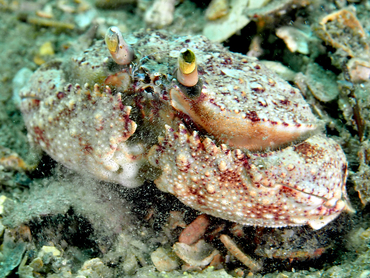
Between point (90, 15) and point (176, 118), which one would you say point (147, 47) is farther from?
point (90, 15)

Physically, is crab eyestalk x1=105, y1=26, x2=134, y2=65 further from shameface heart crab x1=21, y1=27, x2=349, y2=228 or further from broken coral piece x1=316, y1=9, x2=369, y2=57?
broken coral piece x1=316, y1=9, x2=369, y2=57

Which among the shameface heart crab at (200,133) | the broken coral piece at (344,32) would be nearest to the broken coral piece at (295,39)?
the broken coral piece at (344,32)

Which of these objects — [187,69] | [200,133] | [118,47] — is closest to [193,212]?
[200,133]

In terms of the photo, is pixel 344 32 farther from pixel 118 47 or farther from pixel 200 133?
pixel 118 47

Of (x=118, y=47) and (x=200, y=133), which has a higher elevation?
(x=118, y=47)

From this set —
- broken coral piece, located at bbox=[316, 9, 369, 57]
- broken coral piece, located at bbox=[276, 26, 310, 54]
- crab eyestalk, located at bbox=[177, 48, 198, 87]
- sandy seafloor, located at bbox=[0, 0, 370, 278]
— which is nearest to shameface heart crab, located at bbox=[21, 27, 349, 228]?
crab eyestalk, located at bbox=[177, 48, 198, 87]

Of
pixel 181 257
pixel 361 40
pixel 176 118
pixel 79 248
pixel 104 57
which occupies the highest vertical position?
pixel 361 40

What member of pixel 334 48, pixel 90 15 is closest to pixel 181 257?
pixel 334 48
